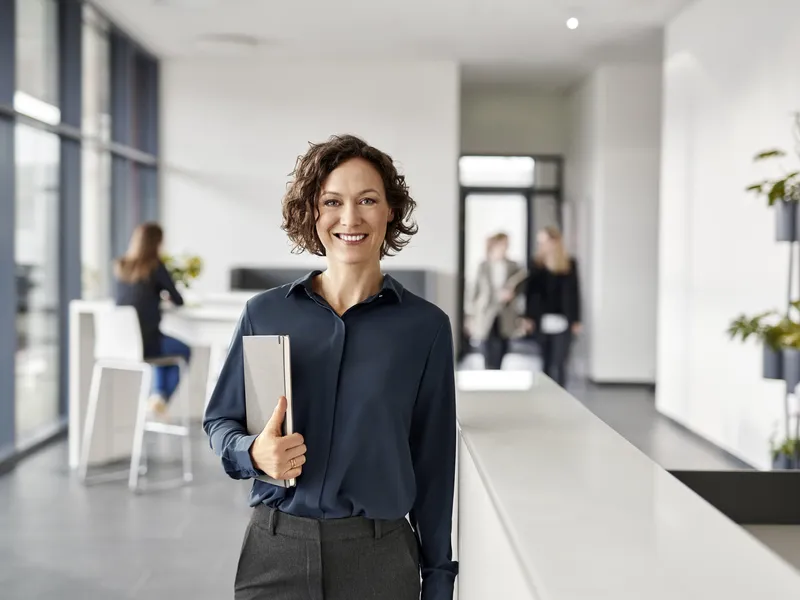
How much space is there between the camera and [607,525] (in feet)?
3.27

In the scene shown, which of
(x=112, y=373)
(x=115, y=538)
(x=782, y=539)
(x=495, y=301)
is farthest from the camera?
(x=495, y=301)

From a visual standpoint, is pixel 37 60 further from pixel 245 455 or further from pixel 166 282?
pixel 245 455

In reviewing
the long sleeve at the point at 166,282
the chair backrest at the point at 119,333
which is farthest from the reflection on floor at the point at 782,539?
the long sleeve at the point at 166,282

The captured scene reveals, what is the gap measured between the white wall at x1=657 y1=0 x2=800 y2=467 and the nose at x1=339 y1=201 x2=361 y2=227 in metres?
4.39

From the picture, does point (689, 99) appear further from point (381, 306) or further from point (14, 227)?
point (381, 306)

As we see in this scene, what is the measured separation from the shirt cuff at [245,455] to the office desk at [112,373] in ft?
13.2

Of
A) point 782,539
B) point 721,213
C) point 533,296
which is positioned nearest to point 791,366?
point 721,213

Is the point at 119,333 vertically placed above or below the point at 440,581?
above

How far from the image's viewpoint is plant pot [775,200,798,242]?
4.56 m

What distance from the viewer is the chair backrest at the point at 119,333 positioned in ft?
17.3

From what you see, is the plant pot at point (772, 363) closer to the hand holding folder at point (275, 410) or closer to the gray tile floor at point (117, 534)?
the gray tile floor at point (117, 534)

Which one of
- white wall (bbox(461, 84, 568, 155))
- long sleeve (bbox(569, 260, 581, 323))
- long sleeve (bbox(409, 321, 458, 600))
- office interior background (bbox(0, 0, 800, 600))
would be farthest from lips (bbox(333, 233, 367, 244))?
white wall (bbox(461, 84, 568, 155))

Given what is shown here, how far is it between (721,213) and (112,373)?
163 inches

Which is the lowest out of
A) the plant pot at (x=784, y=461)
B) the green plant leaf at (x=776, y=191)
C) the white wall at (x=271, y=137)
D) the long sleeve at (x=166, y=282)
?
the plant pot at (x=784, y=461)
